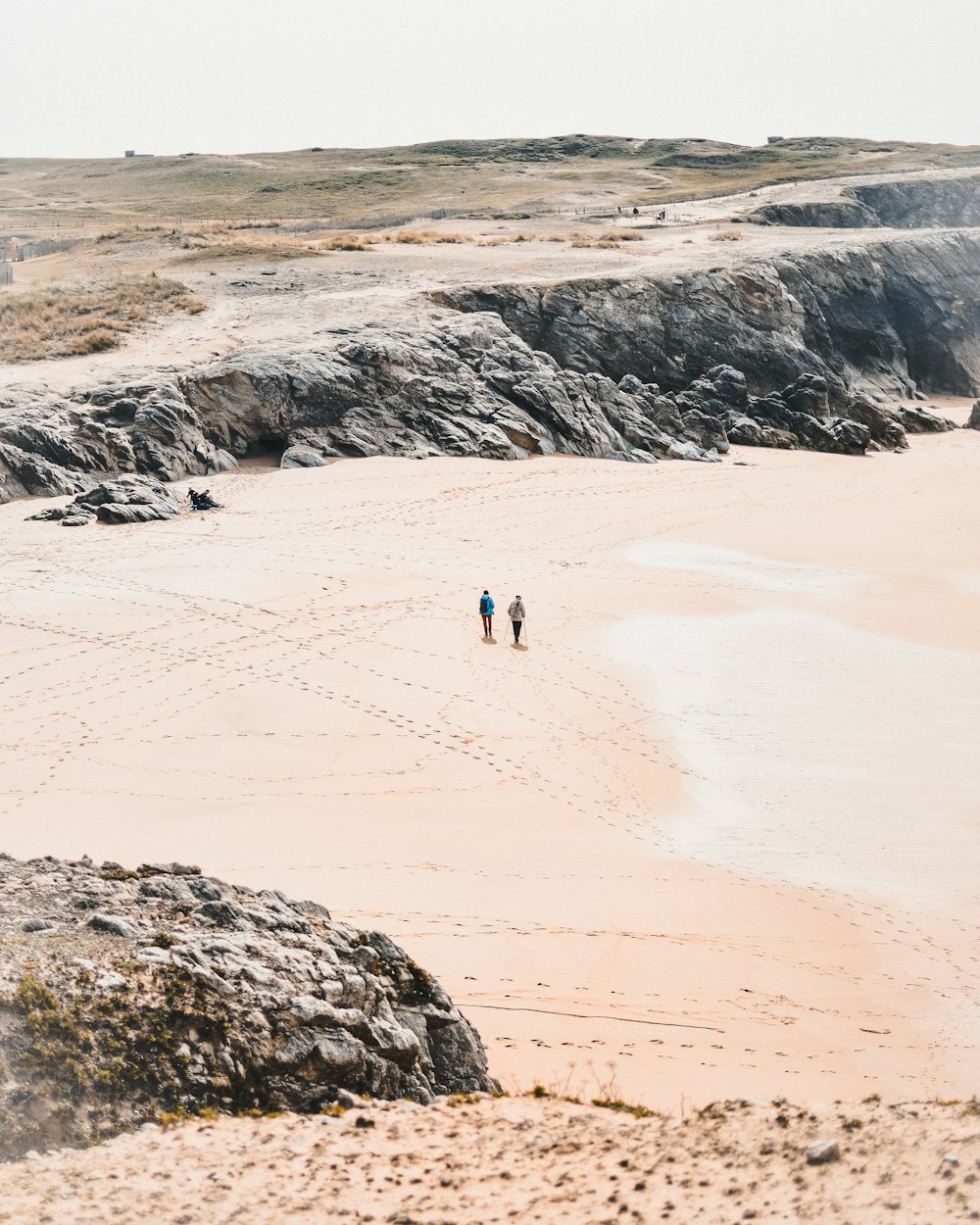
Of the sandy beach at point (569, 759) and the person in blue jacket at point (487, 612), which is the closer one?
the sandy beach at point (569, 759)

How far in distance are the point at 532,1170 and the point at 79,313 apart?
3382cm

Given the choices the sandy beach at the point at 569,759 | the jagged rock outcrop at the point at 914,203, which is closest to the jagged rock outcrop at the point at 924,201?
the jagged rock outcrop at the point at 914,203

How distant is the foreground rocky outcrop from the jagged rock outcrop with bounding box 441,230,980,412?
32415 millimetres

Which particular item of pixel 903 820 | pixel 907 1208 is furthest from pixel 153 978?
pixel 903 820

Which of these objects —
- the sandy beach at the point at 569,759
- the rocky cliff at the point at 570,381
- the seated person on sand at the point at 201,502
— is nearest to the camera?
the sandy beach at the point at 569,759

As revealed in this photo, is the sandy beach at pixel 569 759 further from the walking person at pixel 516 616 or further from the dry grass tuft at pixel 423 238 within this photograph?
the dry grass tuft at pixel 423 238

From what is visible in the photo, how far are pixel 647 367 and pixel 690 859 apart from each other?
28.7m

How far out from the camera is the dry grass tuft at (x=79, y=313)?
104 ft

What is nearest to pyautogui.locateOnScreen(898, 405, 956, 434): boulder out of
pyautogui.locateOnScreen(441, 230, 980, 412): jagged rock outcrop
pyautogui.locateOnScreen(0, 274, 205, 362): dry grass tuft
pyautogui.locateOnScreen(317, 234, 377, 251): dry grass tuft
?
pyautogui.locateOnScreen(441, 230, 980, 412): jagged rock outcrop

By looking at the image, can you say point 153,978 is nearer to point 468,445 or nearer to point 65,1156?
point 65,1156

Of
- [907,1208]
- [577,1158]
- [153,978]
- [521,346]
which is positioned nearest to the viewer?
[907,1208]

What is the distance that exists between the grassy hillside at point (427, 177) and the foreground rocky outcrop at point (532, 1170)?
66.4 m

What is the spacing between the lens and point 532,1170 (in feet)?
17.2

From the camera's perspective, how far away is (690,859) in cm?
1091
